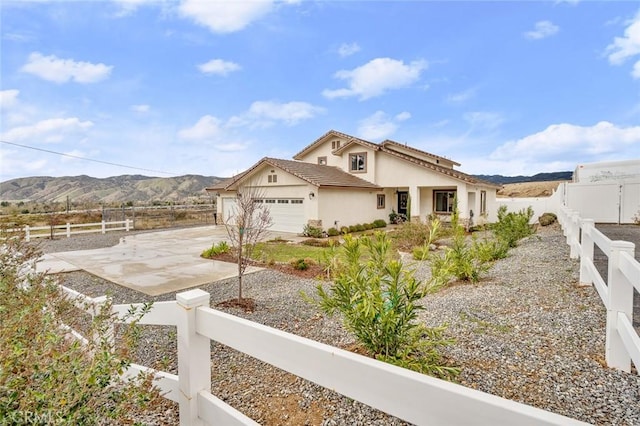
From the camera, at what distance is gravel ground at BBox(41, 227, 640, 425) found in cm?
271

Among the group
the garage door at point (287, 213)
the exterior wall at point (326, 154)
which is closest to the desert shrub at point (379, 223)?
the exterior wall at point (326, 154)

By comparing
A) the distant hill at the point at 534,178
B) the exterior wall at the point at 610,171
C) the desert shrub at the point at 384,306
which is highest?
the distant hill at the point at 534,178

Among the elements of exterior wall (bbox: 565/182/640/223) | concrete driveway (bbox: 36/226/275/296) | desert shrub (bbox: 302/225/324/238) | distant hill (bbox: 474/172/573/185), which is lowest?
concrete driveway (bbox: 36/226/275/296)

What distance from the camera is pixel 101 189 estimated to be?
74.6 meters

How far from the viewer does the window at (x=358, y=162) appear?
21719mm

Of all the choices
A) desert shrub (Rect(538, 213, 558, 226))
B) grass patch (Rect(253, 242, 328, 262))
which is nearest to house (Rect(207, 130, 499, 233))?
desert shrub (Rect(538, 213, 558, 226))

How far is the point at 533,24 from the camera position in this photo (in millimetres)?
12047

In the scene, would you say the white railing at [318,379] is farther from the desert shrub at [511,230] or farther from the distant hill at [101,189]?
the distant hill at [101,189]

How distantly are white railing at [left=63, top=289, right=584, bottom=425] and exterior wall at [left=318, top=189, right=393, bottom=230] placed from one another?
1607 cm

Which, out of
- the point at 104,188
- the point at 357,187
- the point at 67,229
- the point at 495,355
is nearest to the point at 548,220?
the point at 357,187

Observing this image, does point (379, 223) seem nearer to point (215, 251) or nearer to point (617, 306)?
point (215, 251)

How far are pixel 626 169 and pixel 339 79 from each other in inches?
635

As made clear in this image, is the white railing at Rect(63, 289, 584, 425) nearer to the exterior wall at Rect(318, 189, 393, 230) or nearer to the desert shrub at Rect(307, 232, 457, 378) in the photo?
the desert shrub at Rect(307, 232, 457, 378)

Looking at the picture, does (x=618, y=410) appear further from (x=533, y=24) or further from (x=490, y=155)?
(x=490, y=155)
